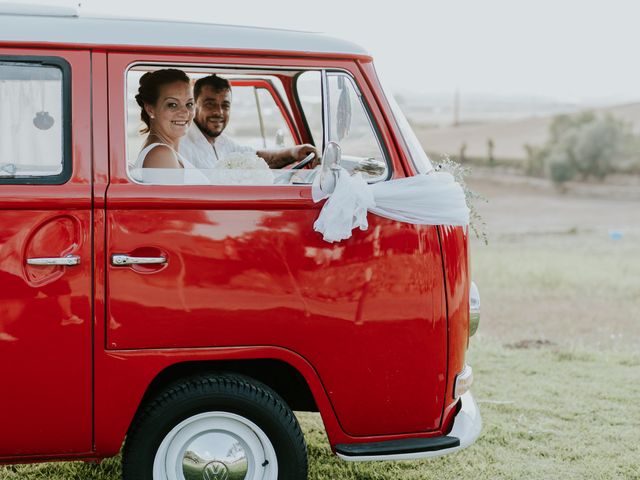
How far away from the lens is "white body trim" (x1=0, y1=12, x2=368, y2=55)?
316cm

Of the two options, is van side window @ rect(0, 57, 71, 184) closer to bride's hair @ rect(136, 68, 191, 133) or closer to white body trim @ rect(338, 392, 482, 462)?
bride's hair @ rect(136, 68, 191, 133)

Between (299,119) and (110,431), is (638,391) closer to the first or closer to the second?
(299,119)

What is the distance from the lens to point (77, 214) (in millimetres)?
3141

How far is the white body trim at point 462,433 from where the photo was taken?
3457 mm

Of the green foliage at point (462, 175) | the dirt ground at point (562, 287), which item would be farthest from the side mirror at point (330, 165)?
the dirt ground at point (562, 287)

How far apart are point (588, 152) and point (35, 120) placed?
63.4 metres

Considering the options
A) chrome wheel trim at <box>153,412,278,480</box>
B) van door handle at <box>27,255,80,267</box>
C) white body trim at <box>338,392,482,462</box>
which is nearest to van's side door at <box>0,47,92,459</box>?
van door handle at <box>27,255,80,267</box>

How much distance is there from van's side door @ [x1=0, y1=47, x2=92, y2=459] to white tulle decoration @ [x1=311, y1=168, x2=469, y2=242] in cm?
95

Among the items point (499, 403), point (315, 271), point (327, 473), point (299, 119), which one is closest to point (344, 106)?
point (315, 271)

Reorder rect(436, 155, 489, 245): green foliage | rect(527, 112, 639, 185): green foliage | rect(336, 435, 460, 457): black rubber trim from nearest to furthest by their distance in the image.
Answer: rect(336, 435, 460, 457): black rubber trim → rect(436, 155, 489, 245): green foliage → rect(527, 112, 639, 185): green foliage

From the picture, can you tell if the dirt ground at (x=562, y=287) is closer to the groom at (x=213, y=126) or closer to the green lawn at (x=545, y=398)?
the green lawn at (x=545, y=398)

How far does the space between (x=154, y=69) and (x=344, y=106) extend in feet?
2.78

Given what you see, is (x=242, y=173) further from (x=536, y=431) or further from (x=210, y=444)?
(x=536, y=431)

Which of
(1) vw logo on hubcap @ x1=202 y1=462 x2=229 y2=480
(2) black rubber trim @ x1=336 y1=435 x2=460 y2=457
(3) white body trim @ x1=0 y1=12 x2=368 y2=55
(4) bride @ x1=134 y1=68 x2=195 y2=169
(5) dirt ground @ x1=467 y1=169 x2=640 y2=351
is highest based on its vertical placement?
(3) white body trim @ x1=0 y1=12 x2=368 y2=55
